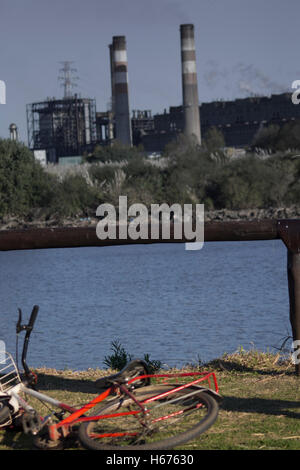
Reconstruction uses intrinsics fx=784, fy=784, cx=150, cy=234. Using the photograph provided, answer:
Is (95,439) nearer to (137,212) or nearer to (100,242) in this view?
(100,242)

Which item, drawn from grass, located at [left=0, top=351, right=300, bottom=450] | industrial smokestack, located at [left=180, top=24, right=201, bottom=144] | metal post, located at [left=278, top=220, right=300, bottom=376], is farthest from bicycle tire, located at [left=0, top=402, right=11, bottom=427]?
industrial smokestack, located at [left=180, top=24, right=201, bottom=144]

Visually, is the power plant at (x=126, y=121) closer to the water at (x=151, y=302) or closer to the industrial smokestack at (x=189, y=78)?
the industrial smokestack at (x=189, y=78)

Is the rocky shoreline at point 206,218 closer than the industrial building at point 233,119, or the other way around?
the rocky shoreline at point 206,218

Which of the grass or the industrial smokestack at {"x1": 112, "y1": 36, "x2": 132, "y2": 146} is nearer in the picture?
the grass

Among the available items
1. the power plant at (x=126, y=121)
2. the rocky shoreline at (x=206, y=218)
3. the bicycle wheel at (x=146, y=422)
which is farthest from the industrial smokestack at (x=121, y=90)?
the bicycle wheel at (x=146, y=422)

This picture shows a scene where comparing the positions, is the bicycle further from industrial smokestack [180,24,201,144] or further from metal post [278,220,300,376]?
industrial smokestack [180,24,201,144]

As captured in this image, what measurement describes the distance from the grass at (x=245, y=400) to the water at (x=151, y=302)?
1334 mm

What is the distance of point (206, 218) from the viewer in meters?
32.3

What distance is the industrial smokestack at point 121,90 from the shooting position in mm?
62906

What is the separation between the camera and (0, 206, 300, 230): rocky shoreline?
31828mm

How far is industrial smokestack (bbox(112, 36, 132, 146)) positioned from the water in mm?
40201

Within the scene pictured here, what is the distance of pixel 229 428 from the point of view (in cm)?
337

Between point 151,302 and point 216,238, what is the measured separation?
27.3 ft

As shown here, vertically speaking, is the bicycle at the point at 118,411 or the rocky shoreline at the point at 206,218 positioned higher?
the bicycle at the point at 118,411
